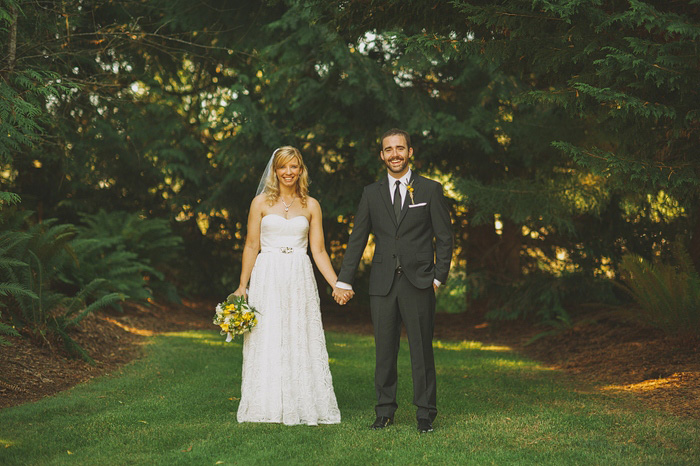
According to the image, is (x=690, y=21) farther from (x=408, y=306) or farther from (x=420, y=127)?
(x=420, y=127)

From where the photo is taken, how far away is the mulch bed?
6556mm

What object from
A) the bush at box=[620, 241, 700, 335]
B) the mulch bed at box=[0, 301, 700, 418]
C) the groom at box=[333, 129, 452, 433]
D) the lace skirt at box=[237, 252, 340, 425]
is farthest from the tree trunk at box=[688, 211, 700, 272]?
the lace skirt at box=[237, 252, 340, 425]

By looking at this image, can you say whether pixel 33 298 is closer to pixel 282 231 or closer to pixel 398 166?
pixel 282 231

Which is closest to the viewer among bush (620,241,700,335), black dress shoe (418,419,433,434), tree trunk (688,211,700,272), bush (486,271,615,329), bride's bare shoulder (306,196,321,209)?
black dress shoe (418,419,433,434)

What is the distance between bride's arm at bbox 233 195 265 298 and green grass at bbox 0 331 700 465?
1108 millimetres

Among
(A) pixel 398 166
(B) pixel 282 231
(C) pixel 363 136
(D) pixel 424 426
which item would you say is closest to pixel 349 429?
(D) pixel 424 426

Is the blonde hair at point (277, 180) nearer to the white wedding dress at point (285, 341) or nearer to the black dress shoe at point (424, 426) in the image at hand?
the white wedding dress at point (285, 341)

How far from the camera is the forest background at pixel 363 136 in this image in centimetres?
549

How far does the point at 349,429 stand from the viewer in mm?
5348

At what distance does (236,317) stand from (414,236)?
152 centimetres

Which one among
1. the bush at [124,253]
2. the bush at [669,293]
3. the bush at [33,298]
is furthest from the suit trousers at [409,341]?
the bush at [124,253]

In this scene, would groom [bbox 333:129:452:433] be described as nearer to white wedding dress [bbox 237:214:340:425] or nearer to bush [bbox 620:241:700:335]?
white wedding dress [bbox 237:214:340:425]

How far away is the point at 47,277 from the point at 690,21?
23.1ft

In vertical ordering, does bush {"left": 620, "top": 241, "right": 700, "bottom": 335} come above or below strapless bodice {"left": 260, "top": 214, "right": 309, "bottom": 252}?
below
